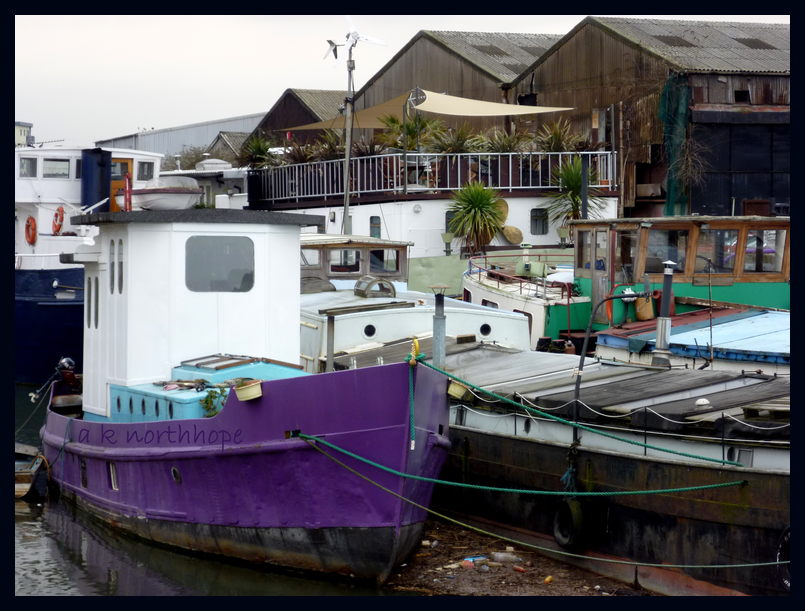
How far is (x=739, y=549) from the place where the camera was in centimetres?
988

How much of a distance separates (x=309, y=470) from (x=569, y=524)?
269 centimetres

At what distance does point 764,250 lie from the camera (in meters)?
18.4

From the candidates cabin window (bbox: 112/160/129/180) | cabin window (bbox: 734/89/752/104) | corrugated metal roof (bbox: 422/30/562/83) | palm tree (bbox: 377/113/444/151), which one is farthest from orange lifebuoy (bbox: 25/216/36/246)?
cabin window (bbox: 734/89/752/104)

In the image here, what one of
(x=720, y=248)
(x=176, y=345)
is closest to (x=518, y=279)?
(x=720, y=248)

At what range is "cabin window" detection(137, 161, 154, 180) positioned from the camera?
2747 cm

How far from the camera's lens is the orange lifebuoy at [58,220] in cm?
2648

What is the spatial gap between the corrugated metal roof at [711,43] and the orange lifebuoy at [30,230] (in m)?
15.5

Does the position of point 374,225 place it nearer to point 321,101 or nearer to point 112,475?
point 112,475

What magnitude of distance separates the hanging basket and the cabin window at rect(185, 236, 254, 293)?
93.7 inches

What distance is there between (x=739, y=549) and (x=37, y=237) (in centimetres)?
2080

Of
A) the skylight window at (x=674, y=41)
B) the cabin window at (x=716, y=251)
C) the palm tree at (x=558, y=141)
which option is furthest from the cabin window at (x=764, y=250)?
the skylight window at (x=674, y=41)

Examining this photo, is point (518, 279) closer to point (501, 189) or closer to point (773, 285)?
point (773, 285)

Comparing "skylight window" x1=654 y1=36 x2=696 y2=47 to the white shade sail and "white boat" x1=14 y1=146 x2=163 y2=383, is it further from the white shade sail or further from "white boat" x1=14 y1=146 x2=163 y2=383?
"white boat" x1=14 y1=146 x2=163 y2=383

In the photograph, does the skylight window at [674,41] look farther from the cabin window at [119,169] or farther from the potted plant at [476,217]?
the cabin window at [119,169]
